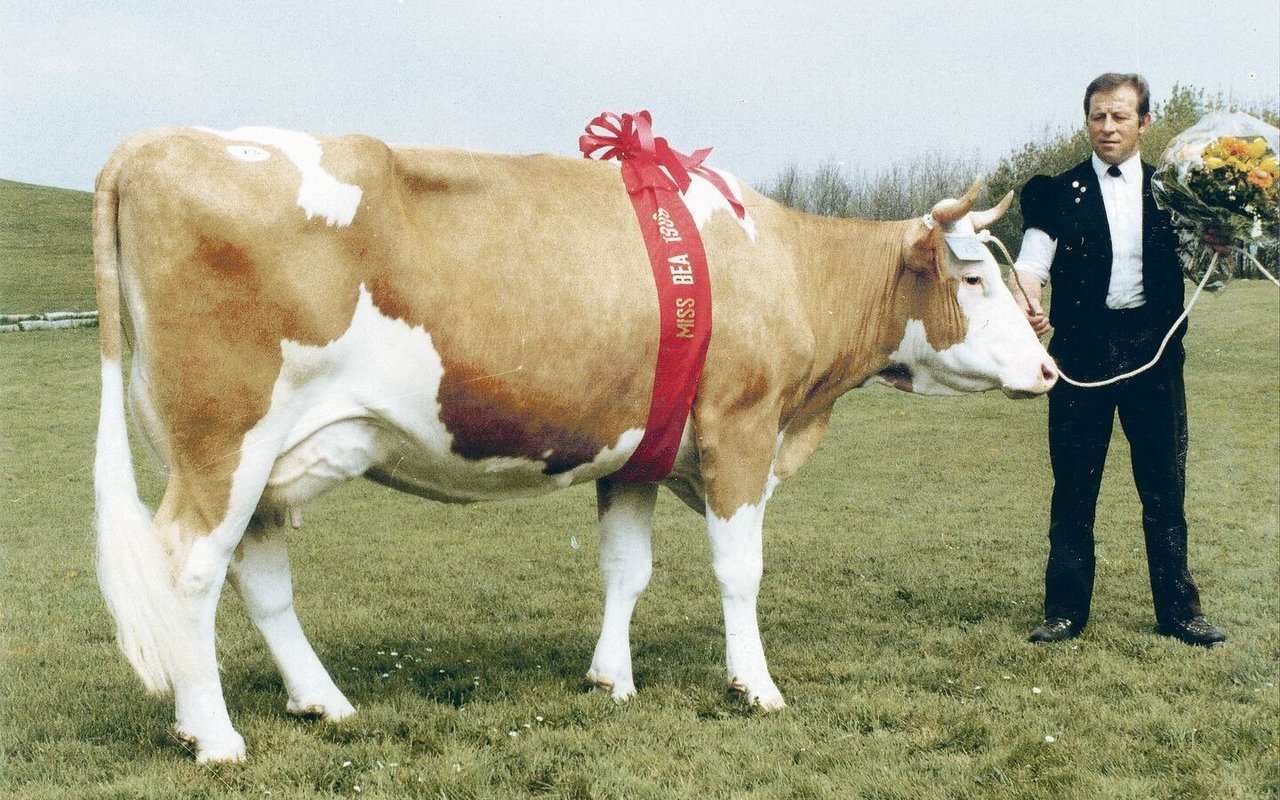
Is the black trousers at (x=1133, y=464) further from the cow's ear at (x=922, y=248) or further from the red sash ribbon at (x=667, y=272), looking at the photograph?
the red sash ribbon at (x=667, y=272)

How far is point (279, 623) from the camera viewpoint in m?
4.75

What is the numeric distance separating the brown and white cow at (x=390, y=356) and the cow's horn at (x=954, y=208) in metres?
0.02

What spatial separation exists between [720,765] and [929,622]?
2817 millimetres

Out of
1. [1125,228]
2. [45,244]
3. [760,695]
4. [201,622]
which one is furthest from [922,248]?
[45,244]

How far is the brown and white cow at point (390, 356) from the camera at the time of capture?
13.1 feet

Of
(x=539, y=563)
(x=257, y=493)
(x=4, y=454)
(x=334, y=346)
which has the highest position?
(x=334, y=346)

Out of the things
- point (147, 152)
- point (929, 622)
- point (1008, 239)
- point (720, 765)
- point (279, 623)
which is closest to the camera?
point (147, 152)

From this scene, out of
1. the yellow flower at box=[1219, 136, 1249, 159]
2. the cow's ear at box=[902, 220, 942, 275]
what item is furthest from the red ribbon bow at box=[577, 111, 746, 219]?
the yellow flower at box=[1219, 136, 1249, 159]

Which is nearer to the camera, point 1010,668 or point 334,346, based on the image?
point 334,346

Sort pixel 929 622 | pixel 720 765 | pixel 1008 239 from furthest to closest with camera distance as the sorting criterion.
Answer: pixel 1008 239
pixel 929 622
pixel 720 765

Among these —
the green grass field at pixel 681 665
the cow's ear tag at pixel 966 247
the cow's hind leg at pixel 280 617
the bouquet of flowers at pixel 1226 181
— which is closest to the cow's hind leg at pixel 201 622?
the green grass field at pixel 681 665

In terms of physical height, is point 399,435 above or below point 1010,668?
above

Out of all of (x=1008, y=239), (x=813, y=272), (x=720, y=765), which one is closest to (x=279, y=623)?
(x=720, y=765)

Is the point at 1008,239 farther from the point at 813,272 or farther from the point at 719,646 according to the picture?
the point at 719,646
